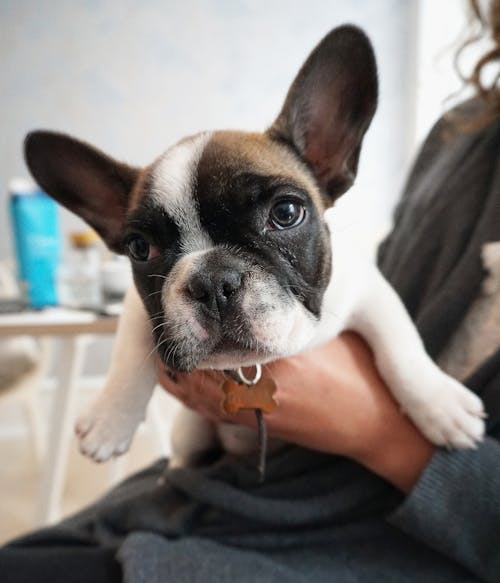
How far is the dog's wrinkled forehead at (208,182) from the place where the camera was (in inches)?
26.0

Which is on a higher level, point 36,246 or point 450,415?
point 450,415

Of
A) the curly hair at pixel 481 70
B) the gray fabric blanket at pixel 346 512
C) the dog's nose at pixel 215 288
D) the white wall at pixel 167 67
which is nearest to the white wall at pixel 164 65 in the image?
the white wall at pixel 167 67

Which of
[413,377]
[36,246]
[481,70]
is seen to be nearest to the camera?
[413,377]

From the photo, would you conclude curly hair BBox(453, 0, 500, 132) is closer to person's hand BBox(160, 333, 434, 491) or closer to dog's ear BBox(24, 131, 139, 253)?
person's hand BBox(160, 333, 434, 491)

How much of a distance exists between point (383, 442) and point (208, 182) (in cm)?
48

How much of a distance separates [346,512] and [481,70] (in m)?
0.93

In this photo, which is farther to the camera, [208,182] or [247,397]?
[247,397]

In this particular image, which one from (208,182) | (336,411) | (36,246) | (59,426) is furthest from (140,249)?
(59,426)

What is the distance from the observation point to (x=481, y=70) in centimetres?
114

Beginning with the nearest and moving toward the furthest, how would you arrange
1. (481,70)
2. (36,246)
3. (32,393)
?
(481,70)
(36,246)
(32,393)

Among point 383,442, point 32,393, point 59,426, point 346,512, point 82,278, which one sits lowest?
point 32,393

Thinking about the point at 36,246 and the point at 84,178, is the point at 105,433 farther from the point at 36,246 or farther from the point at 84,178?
the point at 36,246

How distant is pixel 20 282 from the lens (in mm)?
1845

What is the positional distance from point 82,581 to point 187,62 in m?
2.89
